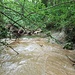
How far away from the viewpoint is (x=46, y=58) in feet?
15.8

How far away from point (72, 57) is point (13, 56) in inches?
68.1

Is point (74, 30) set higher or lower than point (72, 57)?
higher

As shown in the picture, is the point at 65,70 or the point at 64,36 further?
the point at 64,36

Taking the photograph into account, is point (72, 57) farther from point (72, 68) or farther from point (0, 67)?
point (0, 67)

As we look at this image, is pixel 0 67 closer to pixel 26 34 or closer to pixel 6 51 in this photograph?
pixel 6 51

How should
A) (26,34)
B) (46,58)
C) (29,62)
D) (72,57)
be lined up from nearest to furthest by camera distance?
(29,62) → (46,58) → (72,57) → (26,34)

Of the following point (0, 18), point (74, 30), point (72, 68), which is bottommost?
point (72, 68)

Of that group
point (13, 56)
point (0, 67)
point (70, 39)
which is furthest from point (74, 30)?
point (0, 67)

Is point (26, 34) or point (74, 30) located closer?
point (74, 30)

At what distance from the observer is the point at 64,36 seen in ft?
25.8

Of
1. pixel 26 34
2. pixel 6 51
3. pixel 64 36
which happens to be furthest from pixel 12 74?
pixel 26 34

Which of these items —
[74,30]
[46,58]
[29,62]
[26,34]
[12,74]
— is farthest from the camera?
[26,34]

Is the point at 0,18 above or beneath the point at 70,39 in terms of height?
above

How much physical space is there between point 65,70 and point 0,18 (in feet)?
7.53
